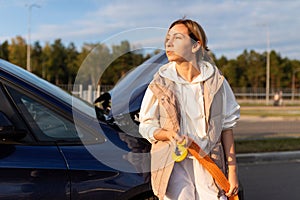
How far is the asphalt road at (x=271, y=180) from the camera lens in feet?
14.2

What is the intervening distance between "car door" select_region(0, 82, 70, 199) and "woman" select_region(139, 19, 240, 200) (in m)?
0.68

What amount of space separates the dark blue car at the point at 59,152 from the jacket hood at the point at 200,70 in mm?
640

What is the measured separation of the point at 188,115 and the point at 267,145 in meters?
6.09

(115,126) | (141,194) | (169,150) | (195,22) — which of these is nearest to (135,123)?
(115,126)

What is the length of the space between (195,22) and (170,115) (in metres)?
0.54

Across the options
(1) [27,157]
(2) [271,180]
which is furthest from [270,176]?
(1) [27,157]

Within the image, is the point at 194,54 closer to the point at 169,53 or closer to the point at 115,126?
the point at 169,53

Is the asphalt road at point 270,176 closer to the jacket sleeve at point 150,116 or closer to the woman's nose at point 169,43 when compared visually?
the jacket sleeve at point 150,116

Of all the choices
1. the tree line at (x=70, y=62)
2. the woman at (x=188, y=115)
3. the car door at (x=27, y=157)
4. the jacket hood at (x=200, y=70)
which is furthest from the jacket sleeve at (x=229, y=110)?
the tree line at (x=70, y=62)

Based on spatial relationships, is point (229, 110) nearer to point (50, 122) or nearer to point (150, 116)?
point (150, 116)

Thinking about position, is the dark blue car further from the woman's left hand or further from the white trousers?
the woman's left hand

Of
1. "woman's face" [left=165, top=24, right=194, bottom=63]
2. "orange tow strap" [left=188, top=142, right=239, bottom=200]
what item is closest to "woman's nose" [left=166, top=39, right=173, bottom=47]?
"woman's face" [left=165, top=24, right=194, bottom=63]

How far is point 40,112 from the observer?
7.53 feet

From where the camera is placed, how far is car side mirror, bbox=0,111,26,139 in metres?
2.01
